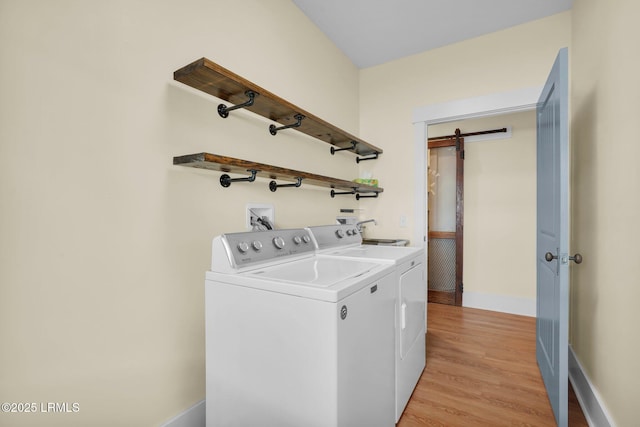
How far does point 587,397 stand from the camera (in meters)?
1.66

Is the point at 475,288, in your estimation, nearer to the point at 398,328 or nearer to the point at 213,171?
the point at 398,328

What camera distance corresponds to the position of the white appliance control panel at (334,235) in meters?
1.84

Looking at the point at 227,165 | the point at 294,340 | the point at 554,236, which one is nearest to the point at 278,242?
the point at 227,165

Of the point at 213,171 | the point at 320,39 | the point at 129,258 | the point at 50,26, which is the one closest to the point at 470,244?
the point at 320,39

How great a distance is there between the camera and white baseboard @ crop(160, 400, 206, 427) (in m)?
1.32

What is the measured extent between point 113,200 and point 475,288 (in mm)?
3672

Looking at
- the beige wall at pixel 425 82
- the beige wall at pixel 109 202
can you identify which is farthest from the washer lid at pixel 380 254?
the beige wall at pixel 425 82

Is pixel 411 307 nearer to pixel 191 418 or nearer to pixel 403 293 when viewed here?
pixel 403 293

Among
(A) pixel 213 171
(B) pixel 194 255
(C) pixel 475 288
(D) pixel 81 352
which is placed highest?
(A) pixel 213 171

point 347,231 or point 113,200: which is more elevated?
point 113,200

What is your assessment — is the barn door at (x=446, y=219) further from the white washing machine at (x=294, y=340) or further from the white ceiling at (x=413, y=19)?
the white washing machine at (x=294, y=340)

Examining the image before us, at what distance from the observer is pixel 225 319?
123cm

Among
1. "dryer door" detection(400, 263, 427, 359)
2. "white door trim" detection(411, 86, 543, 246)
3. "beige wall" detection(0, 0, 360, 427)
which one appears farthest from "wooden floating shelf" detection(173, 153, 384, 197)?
"white door trim" detection(411, 86, 543, 246)

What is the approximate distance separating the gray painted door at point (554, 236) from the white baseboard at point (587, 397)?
0.16m
